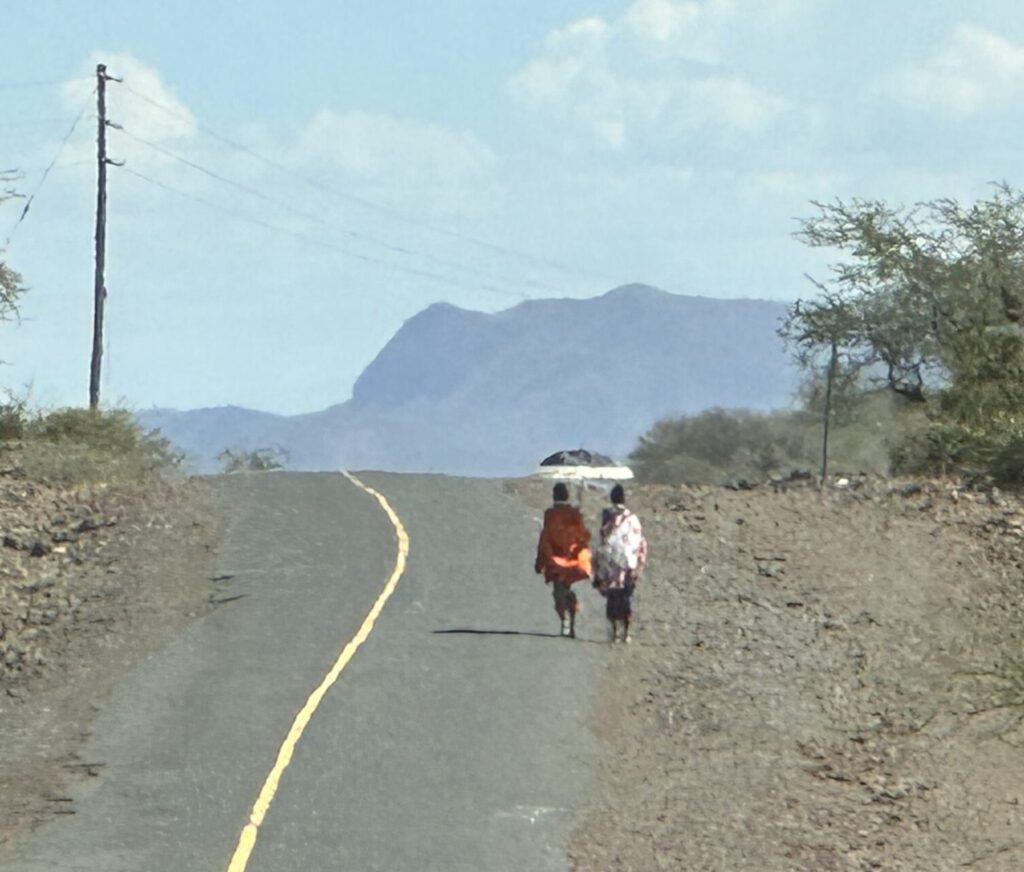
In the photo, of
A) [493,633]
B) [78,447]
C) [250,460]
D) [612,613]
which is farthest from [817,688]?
[250,460]

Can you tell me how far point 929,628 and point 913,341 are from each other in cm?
2483

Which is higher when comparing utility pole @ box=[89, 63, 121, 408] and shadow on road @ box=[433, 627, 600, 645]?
utility pole @ box=[89, 63, 121, 408]

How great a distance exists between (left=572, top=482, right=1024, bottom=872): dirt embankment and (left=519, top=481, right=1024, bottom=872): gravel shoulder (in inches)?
1.4

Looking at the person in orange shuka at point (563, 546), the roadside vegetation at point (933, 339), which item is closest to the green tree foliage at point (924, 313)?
the roadside vegetation at point (933, 339)

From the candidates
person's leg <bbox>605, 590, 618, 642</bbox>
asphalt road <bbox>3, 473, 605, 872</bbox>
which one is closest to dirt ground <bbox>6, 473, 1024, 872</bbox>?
person's leg <bbox>605, 590, 618, 642</bbox>

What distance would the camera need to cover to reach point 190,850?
54.6 feet

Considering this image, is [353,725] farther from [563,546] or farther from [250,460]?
[250,460]

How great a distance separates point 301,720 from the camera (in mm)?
21250

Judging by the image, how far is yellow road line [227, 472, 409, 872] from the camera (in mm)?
16922

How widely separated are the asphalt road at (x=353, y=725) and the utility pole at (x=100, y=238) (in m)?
23.7

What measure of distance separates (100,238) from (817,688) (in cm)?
3559

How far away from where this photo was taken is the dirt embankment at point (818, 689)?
19.3 metres

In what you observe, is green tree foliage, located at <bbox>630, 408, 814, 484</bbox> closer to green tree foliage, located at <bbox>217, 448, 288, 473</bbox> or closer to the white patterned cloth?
green tree foliage, located at <bbox>217, 448, 288, 473</bbox>

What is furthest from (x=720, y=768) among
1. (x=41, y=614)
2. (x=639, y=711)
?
(x=41, y=614)
